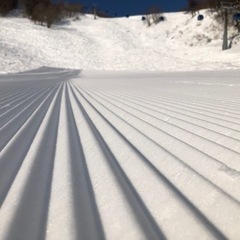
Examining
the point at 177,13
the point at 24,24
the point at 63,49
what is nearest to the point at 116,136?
the point at 63,49

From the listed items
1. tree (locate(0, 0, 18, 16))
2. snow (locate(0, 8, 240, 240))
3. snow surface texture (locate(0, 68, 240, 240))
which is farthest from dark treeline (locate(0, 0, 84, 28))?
snow surface texture (locate(0, 68, 240, 240))

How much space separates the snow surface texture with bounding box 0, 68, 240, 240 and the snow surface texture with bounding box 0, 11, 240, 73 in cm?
1416

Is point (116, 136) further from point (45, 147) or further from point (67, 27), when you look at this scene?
point (67, 27)

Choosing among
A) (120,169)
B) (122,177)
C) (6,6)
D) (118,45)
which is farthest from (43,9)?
(122,177)

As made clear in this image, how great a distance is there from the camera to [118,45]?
2514 centimetres

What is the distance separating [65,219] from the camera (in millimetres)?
1404

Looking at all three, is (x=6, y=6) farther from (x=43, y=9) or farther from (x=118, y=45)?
(x=118, y=45)

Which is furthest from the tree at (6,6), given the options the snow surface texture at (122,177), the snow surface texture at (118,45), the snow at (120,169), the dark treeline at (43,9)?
the snow surface texture at (122,177)

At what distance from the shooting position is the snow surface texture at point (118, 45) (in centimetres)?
1946

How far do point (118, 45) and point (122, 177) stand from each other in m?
24.0

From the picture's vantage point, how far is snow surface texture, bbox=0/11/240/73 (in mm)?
19458

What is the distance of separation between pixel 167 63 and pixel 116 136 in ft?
57.4

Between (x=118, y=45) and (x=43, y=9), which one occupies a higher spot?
(x=43, y=9)

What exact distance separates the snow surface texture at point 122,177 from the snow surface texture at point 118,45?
14.2m
